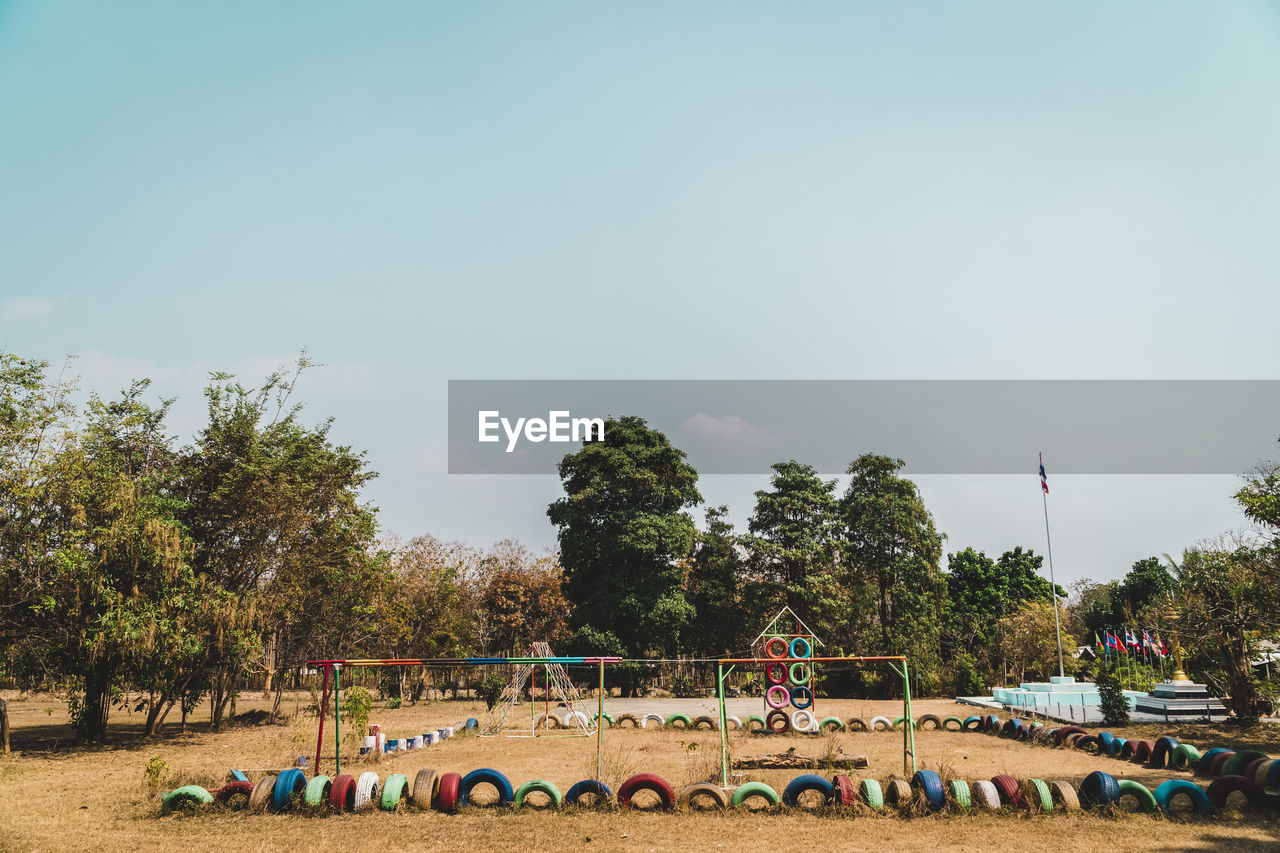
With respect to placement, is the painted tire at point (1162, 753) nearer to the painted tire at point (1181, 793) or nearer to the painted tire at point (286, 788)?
the painted tire at point (1181, 793)

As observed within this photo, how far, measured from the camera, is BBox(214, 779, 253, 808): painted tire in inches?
469

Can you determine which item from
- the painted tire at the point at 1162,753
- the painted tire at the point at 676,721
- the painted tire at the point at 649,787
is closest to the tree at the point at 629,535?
the painted tire at the point at 676,721

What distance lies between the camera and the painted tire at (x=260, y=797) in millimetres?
11711

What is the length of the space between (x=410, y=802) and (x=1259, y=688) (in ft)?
80.6

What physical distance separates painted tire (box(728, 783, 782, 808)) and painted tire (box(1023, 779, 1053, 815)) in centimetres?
358

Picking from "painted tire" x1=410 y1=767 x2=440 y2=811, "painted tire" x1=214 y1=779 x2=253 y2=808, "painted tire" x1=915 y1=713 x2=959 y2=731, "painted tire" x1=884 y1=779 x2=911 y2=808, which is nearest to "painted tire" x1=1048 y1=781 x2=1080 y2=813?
"painted tire" x1=884 y1=779 x2=911 y2=808

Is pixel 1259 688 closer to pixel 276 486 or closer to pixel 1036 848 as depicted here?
pixel 1036 848

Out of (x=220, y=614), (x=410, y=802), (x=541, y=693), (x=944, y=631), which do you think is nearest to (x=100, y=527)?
(x=220, y=614)

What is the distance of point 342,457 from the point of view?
26.1m

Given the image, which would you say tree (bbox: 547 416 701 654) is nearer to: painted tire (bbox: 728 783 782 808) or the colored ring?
the colored ring

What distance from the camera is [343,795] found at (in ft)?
38.5

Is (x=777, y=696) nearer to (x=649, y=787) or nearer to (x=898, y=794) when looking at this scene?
(x=898, y=794)

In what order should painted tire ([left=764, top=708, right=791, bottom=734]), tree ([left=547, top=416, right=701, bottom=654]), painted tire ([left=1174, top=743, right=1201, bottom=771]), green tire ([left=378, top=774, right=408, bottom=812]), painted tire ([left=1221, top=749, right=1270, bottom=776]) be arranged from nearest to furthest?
green tire ([left=378, top=774, right=408, bottom=812])
painted tire ([left=1221, top=749, right=1270, bottom=776])
painted tire ([left=1174, top=743, right=1201, bottom=771])
painted tire ([left=764, top=708, right=791, bottom=734])
tree ([left=547, top=416, right=701, bottom=654])

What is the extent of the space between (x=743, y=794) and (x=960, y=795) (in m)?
3.13
